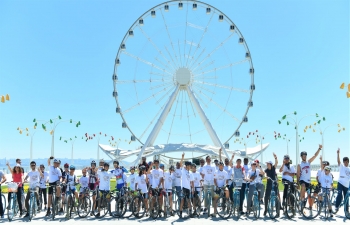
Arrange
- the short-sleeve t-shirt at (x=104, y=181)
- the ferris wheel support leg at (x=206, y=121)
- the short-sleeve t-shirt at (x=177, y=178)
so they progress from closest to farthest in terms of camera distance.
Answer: the short-sleeve t-shirt at (x=104, y=181) < the short-sleeve t-shirt at (x=177, y=178) < the ferris wheel support leg at (x=206, y=121)

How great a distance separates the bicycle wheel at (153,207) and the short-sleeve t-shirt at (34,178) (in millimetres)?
4097

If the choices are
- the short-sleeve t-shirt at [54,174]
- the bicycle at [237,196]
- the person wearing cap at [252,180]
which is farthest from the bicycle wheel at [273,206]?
the short-sleeve t-shirt at [54,174]

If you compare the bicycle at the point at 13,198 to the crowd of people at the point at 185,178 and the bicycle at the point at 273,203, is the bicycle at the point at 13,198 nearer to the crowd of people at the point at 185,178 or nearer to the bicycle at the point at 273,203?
the crowd of people at the point at 185,178

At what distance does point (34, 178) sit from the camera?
14.3 meters

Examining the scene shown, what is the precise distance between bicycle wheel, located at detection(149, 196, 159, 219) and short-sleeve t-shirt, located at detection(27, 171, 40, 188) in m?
4.10

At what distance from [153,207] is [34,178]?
431 cm

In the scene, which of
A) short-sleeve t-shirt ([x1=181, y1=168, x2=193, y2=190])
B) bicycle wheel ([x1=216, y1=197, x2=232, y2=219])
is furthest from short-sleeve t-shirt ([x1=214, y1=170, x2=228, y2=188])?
short-sleeve t-shirt ([x1=181, y1=168, x2=193, y2=190])

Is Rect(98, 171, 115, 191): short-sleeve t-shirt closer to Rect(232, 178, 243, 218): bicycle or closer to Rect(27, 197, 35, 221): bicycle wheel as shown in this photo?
Rect(27, 197, 35, 221): bicycle wheel

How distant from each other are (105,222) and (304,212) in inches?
262

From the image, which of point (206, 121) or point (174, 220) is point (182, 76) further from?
point (174, 220)

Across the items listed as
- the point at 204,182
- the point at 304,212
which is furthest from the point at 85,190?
the point at 304,212

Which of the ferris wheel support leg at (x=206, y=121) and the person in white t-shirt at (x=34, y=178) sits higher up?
the ferris wheel support leg at (x=206, y=121)

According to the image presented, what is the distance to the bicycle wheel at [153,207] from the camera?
44.9 feet

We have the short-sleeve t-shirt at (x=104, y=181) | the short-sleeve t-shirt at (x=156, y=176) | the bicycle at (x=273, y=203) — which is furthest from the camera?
the short-sleeve t-shirt at (x=156, y=176)
